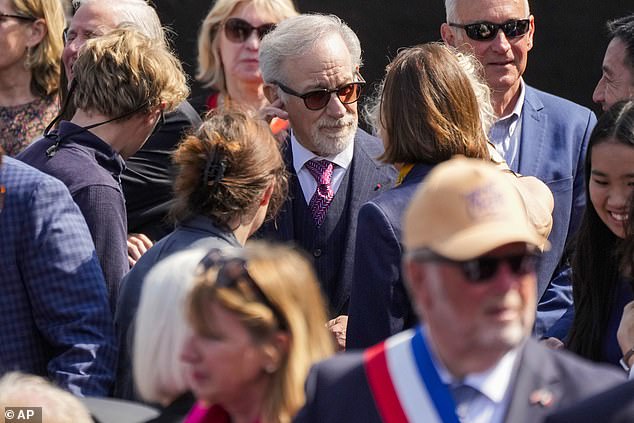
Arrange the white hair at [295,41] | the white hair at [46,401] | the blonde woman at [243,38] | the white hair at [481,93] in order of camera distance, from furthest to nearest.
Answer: the blonde woman at [243,38] < the white hair at [295,41] < the white hair at [481,93] < the white hair at [46,401]

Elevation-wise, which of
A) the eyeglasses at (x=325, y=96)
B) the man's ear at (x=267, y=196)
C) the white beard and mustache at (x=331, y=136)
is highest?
the man's ear at (x=267, y=196)

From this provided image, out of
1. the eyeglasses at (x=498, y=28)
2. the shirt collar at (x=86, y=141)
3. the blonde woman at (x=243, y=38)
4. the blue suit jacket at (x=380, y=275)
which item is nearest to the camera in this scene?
the blue suit jacket at (x=380, y=275)

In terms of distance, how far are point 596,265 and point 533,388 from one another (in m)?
1.44

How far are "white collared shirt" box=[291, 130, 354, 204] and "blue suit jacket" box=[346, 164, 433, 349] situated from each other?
90 cm

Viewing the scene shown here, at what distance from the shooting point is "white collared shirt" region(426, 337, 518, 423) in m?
2.07

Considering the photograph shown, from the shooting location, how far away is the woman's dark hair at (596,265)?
3.29 m

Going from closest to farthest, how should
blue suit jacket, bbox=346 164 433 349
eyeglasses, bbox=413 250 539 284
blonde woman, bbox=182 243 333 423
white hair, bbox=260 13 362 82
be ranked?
eyeglasses, bbox=413 250 539 284 → blonde woman, bbox=182 243 333 423 → blue suit jacket, bbox=346 164 433 349 → white hair, bbox=260 13 362 82

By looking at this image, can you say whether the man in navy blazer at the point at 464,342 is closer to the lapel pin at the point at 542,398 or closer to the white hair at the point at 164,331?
the lapel pin at the point at 542,398

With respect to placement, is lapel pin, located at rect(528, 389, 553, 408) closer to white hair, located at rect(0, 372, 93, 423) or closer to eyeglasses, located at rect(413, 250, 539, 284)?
eyeglasses, located at rect(413, 250, 539, 284)

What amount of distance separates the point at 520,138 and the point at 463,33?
1.91 ft

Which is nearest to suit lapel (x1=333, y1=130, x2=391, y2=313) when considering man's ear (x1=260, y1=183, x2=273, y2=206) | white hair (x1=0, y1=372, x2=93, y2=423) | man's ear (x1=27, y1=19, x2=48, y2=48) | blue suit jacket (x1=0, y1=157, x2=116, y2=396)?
man's ear (x1=260, y1=183, x2=273, y2=206)

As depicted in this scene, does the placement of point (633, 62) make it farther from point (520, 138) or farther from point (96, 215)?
point (96, 215)

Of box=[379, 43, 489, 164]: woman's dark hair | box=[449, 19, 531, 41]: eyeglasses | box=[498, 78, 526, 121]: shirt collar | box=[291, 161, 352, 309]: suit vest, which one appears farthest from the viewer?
box=[449, 19, 531, 41]: eyeglasses

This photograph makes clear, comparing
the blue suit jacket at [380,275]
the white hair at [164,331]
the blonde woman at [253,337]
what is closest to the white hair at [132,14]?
the blue suit jacket at [380,275]
